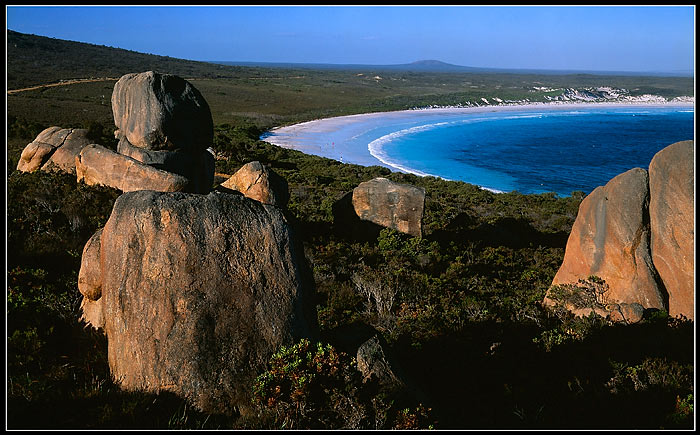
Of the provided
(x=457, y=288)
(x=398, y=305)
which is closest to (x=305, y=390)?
(x=398, y=305)

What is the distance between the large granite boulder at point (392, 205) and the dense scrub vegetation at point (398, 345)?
0.55 meters

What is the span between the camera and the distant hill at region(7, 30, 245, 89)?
Result: 329 ft

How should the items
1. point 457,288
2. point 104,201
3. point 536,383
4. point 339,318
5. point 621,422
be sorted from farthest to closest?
point 104,201 → point 457,288 → point 339,318 → point 536,383 → point 621,422

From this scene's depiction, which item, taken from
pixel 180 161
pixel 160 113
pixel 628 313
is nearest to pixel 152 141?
pixel 160 113

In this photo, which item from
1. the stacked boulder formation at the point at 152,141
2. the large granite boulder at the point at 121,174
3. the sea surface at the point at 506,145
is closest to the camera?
the large granite boulder at the point at 121,174

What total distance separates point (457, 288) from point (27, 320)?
10.5 meters

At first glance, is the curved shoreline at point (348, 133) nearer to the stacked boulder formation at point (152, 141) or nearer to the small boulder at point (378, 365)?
the stacked boulder formation at point (152, 141)

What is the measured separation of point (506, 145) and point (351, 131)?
2488 centimetres

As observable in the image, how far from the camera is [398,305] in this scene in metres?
11.6

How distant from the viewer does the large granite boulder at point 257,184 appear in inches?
679

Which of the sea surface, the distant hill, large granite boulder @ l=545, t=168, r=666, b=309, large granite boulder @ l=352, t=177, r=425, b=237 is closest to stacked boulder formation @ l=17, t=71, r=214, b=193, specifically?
large granite boulder @ l=352, t=177, r=425, b=237

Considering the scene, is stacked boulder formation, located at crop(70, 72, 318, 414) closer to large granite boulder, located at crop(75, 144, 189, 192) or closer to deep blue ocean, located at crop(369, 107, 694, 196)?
large granite boulder, located at crop(75, 144, 189, 192)

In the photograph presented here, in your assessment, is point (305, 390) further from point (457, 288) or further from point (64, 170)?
Answer: point (64, 170)

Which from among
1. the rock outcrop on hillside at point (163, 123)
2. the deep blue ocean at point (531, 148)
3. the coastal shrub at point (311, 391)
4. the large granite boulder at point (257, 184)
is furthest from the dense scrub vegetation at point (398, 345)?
the deep blue ocean at point (531, 148)
